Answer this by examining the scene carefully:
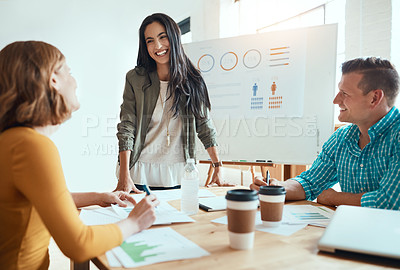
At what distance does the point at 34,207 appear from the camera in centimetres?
72

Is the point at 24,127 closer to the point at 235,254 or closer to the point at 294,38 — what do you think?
the point at 235,254

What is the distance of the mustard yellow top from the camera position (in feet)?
2.19

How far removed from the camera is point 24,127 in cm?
75

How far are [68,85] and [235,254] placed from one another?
606 mm

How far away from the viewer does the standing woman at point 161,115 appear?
1.73 meters

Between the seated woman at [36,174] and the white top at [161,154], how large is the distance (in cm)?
86

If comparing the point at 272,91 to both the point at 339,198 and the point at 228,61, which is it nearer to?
the point at 228,61

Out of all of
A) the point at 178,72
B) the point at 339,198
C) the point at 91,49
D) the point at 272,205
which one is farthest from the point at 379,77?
the point at 91,49

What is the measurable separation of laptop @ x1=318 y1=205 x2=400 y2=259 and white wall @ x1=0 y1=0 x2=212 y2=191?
337 centimetres

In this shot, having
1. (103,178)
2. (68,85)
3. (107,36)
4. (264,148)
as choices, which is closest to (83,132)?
(103,178)

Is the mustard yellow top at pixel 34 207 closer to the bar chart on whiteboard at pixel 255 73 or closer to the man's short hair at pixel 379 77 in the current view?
the man's short hair at pixel 379 77

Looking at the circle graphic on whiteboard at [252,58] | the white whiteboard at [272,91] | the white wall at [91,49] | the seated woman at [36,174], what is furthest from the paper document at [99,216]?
the white wall at [91,49]

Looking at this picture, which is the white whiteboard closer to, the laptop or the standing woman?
the standing woman

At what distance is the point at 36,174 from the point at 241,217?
1.47 feet
